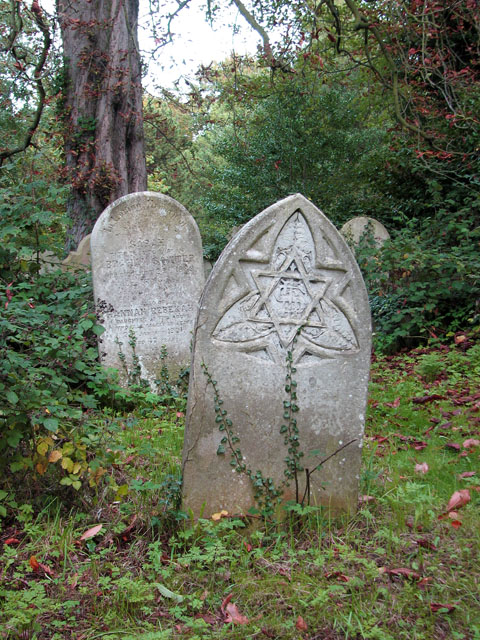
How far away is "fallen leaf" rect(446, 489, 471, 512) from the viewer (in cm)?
303

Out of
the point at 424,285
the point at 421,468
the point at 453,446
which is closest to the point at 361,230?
the point at 424,285

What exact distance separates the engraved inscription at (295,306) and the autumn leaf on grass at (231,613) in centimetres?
117

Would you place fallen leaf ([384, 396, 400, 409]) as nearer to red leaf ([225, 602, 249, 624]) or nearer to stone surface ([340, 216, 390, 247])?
red leaf ([225, 602, 249, 624])

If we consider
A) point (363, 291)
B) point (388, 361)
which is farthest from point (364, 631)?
point (388, 361)

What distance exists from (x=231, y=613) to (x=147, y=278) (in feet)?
12.6

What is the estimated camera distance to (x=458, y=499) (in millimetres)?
3053

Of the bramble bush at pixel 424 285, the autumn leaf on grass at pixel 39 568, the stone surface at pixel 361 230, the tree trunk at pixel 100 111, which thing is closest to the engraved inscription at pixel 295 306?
the autumn leaf on grass at pixel 39 568

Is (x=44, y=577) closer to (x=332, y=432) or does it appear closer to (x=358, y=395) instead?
(x=332, y=432)

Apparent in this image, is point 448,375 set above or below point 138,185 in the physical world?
below

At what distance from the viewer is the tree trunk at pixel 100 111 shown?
7954 mm

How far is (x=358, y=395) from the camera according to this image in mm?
3068

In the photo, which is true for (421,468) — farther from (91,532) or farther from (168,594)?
(91,532)

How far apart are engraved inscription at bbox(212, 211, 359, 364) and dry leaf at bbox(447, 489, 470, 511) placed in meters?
0.96

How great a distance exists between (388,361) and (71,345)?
15.2ft
